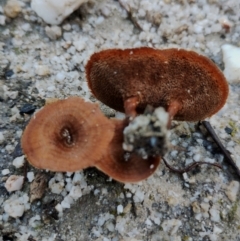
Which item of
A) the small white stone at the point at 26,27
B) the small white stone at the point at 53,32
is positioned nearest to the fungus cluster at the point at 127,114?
the small white stone at the point at 53,32

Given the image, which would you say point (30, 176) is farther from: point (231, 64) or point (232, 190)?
point (231, 64)

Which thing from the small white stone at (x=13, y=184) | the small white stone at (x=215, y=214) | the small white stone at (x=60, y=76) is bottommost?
the small white stone at (x=13, y=184)

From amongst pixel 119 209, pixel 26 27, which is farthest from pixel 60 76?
pixel 119 209

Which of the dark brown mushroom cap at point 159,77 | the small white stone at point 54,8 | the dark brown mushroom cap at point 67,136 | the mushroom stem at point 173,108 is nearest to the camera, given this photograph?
the dark brown mushroom cap at point 67,136

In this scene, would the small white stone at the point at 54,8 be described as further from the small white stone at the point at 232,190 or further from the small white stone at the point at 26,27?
the small white stone at the point at 232,190

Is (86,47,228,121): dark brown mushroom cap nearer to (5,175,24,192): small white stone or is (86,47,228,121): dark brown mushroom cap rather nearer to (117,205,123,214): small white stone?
(117,205,123,214): small white stone

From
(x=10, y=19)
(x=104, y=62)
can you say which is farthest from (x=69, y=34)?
(x=104, y=62)

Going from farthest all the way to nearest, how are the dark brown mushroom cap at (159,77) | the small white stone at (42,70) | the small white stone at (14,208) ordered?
the small white stone at (42,70), the small white stone at (14,208), the dark brown mushroom cap at (159,77)

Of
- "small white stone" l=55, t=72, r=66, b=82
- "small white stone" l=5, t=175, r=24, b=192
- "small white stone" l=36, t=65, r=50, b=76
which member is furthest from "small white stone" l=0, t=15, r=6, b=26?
"small white stone" l=5, t=175, r=24, b=192

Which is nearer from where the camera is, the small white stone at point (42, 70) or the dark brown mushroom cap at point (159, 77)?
the dark brown mushroom cap at point (159, 77)
